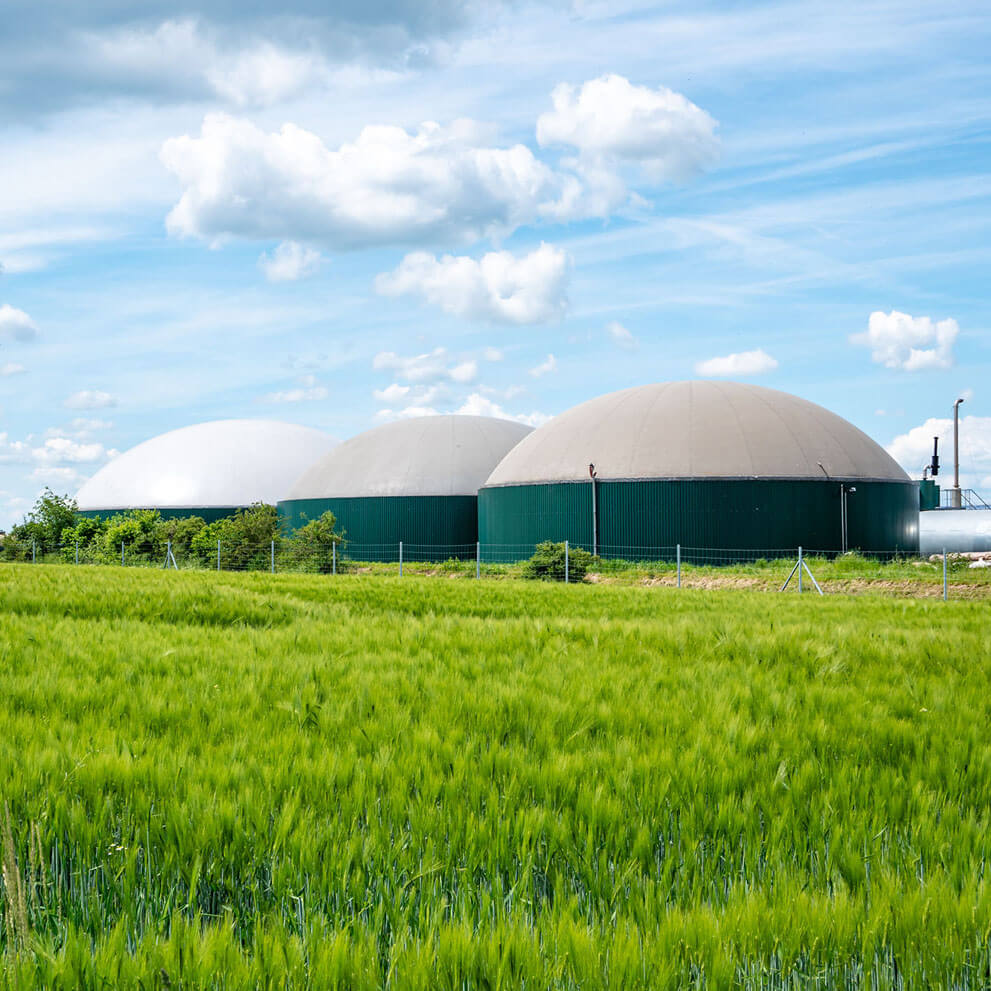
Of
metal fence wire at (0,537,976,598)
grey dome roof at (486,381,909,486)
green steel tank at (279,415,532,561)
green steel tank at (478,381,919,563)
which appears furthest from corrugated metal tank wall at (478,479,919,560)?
green steel tank at (279,415,532,561)

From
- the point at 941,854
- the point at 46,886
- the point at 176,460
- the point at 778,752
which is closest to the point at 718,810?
the point at 941,854

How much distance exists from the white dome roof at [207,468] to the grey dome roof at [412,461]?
1140cm

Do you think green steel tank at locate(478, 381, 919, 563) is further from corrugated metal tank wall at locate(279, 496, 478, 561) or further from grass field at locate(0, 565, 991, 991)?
grass field at locate(0, 565, 991, 991)

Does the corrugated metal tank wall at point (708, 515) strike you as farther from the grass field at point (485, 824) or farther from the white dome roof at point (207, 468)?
the white dome roof at point (207, 468)

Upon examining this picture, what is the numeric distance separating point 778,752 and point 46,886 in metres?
3.51

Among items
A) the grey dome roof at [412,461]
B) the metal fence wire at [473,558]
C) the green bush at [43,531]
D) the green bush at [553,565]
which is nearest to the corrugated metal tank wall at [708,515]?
the metal fence wire at [473,558]

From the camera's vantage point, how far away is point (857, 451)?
3756cm

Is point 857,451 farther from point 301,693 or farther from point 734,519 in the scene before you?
point 301,693

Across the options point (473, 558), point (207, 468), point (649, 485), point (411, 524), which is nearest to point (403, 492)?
point (411, 524)

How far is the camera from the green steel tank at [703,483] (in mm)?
34281

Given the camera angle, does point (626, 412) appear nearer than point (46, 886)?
No

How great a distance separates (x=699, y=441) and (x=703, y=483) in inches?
77.9

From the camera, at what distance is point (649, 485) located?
113ft

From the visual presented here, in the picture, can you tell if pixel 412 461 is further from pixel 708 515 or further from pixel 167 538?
pixel 708 515
